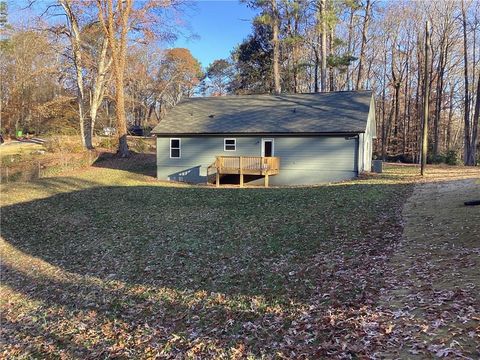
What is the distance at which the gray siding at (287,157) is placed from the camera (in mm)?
18406

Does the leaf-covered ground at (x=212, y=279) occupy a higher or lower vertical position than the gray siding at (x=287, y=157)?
lower

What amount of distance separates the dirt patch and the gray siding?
9.14 m

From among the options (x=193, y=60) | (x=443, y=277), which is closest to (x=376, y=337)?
(x=443, y=277)

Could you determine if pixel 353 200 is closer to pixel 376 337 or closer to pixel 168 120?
pixel 376 337

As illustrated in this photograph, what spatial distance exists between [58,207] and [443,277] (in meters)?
13.0

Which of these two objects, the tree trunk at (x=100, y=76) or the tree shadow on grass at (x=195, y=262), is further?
the tree trunk at (x=100, y=76)

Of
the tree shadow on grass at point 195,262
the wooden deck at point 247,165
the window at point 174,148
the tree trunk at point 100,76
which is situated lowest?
the tree shadow on grass at point 195,262

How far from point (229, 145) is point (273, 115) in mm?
3094

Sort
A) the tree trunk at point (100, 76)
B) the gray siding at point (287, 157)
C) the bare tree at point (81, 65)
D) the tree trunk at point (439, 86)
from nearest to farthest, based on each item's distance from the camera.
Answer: the gray siding at point (287, 157)
the bare tree at point (81, 65)
the tree trunk at point (100, 76)
the tree trunk at point (439, 86)

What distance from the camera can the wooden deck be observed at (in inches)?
729

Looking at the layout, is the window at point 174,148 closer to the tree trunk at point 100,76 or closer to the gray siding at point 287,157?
the gray siding at point 287,157

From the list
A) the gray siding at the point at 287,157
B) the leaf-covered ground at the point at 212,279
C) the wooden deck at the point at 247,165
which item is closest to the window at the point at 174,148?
the gray siding at the point at 287,157

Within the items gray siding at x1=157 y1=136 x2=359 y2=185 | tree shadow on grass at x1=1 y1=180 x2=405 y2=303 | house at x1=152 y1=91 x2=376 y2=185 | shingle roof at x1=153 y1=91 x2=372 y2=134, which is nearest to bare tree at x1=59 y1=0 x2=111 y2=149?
shingle roof at x1=153 y1=91 x2=372 y2=134

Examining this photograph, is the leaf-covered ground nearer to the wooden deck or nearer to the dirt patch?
the dirt patch
